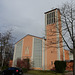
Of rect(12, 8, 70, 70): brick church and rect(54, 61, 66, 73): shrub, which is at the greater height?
rect(12, 8, 70, 70): brick church

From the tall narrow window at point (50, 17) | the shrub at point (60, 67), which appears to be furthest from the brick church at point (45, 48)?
the shrub at point (60, 67)

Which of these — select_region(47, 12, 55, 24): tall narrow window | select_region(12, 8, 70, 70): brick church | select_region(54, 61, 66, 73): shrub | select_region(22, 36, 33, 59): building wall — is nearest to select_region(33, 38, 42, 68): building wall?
select_region(12, 8, 70, 70): brick church

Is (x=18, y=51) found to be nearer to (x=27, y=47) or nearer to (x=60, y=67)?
(x=27, y=47)

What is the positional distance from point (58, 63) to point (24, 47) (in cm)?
1319

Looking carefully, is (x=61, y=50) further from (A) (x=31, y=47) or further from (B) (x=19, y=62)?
(B) (x=19, y=62)

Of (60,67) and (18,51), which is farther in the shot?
(18,51)

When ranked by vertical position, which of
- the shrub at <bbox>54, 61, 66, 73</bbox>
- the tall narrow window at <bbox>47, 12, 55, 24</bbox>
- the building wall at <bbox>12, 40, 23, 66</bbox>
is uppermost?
the tall narrow window at <bbox>47, 12, 55, 24</bbox>

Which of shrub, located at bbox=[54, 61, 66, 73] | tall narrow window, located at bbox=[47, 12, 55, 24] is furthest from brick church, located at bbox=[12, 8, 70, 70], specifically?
shrub, located at bbox=[54, 61, 66, 73]

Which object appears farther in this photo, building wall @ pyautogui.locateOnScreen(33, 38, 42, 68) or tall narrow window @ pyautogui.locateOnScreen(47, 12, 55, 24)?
tall narrow window @ pyautogui.locateOnScreen(47, 12, 55, 24)

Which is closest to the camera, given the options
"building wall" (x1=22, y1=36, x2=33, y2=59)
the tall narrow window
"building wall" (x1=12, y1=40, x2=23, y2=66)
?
the tall narrow window

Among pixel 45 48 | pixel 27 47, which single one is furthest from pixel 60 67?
pixel 27 47

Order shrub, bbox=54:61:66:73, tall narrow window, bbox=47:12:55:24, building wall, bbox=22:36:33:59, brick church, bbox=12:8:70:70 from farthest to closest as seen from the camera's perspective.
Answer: building wall, bbox=22:36:33:59 < tall narrow window, bbox=47:12:55:24 < brick church, bbox=12:8:70:70 < shrub, bbox=54:61:66:73

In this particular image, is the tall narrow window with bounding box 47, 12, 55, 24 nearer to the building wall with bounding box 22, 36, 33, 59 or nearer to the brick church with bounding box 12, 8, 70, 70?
the brick church with bounding box 12, 8, 70, 70

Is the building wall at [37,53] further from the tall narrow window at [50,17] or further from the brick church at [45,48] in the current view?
the tall narrow window at [50,17]
